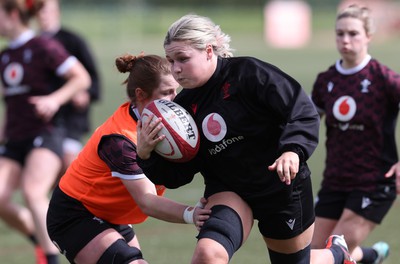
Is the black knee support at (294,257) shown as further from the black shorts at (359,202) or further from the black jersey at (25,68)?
the black jersey at (25,68)

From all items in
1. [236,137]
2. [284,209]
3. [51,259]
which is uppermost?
[236,137]

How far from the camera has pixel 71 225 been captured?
4781mm

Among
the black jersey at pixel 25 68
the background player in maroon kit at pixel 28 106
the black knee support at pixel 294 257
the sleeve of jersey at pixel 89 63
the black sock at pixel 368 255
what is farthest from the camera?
the sleeve of jersey at pixel 89 63

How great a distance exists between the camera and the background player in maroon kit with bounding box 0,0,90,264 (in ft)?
22.0

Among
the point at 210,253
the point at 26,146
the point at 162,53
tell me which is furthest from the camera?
the point at 162,53

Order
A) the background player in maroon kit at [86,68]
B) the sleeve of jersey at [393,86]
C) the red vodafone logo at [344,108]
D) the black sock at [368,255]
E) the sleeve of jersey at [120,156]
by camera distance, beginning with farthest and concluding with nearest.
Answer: the background player in maroon kit at [86,68] → the black sock at [368,255] → the red vodafone logo at [344,108] → the sleeve of jersey at [393,86] → the sleeve of jersey at [120,156]

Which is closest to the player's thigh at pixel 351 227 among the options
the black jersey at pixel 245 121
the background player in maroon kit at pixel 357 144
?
the background player in maroon kit at pixel 357 144

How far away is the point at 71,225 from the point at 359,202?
6.40 ft

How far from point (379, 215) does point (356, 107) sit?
0.71 meters

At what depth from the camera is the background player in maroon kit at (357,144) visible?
576 cm

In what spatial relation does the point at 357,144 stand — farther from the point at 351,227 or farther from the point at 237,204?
the point at 237,204

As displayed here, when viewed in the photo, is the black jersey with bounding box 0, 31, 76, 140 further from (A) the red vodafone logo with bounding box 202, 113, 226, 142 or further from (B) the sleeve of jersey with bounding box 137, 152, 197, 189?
(A) the red vodafone logo with bounding box 202, 113, 226, 142

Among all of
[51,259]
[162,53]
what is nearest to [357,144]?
[51,259]

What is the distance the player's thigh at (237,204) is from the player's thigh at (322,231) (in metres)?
1.47
